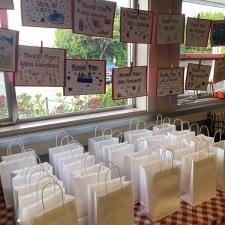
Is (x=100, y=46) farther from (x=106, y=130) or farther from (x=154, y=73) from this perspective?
(x=106, y=130)

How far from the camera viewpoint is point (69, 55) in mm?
1812

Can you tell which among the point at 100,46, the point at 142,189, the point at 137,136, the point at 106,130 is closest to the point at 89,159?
the point at 142,189

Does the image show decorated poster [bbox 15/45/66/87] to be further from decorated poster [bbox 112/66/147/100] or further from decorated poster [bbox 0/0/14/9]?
decorated poster [bbox 112/66/147/100]

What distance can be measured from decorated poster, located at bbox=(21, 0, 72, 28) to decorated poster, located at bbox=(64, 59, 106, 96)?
0.80 feet

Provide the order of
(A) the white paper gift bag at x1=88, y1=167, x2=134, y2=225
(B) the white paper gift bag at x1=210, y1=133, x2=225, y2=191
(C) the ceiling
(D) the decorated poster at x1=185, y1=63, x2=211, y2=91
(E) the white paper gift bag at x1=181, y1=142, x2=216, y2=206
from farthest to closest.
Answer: (C) the ceiling < (D) the decorated poster at x1=185, y1=63, x2=211, y2=91 < (B) the white paper gift bag at x1=210, y1=133, x2=225, y2=191 < (E) the white paper gift bag at x1=181, y1=142, x2=216, y2=206 < (A) the white paper gift bag at x1=88, y1=167, x2=134, y2=225

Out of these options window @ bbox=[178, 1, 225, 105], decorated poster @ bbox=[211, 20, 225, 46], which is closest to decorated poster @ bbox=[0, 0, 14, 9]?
window @ bbox=[178, 1, 225, 105]

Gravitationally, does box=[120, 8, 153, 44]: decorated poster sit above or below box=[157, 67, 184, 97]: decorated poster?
above

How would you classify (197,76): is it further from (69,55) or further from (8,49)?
(8,49)

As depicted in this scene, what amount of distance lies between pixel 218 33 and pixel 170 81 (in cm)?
69

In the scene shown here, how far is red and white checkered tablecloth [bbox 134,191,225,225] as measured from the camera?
1.05 m

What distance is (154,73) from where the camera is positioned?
2041 mm

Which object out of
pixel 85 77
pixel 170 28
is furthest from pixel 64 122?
pixel 170 28

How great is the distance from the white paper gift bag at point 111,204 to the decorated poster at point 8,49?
34.7 inches

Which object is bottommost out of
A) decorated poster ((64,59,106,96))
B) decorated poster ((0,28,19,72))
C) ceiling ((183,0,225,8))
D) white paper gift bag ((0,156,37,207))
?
white paper gift bag ((0,156,37,207))
